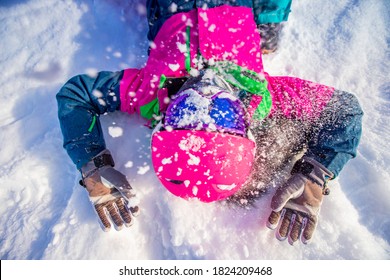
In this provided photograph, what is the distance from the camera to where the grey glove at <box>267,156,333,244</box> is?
1.36 meters

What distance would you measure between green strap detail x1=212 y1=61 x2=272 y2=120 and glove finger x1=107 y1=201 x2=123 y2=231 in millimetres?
846

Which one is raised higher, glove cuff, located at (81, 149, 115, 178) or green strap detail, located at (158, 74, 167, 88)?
green strap detail, located at (158, 74, 167, 88)

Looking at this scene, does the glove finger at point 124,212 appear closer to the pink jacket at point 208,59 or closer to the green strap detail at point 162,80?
the pink jacket at point 208,59

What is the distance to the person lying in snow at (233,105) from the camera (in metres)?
1.38

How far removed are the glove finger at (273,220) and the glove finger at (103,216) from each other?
0.79 meters

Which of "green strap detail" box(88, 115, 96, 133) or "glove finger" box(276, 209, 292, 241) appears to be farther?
"green strap detail" box(88, 115, 96, 133)

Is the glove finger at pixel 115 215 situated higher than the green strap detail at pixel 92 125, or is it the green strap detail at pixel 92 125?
the green strap detail at pixel 92 125

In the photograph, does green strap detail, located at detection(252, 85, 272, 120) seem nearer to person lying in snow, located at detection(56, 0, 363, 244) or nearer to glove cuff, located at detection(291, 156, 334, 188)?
person lying in snow, located at detection(56, 0, 363, 244)

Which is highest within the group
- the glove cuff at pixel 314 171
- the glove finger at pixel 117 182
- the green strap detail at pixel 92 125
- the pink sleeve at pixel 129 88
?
the pink sleeve at pixel 129 88

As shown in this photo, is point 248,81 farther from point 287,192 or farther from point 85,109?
point 85,109

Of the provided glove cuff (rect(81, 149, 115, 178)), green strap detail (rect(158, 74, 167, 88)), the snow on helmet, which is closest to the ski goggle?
the snow on helmet

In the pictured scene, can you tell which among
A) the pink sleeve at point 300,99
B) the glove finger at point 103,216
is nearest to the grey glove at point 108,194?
the glove finger at point 103,216

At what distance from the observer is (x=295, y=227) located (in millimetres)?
1371
